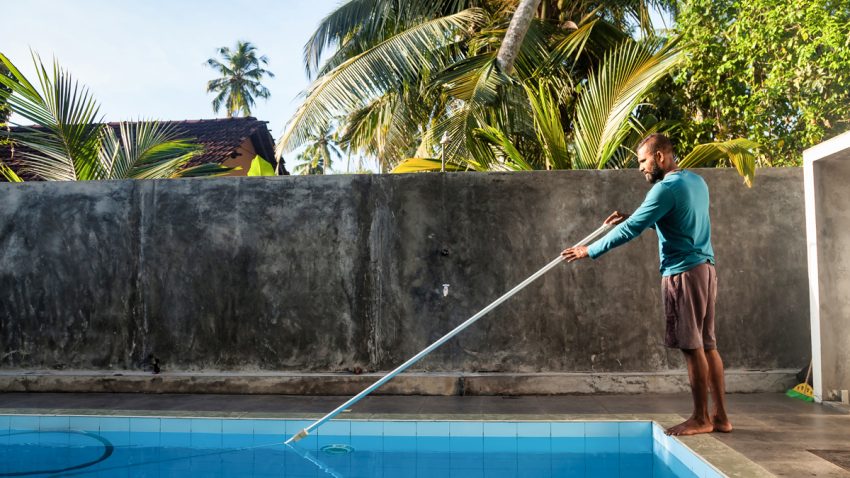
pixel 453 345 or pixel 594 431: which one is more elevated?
pixel 453 345

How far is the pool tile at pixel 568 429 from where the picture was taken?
369cm

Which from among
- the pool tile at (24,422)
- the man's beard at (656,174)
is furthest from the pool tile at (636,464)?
the pool tile at (24,422)

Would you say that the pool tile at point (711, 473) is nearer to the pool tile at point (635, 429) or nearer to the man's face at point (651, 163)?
the pool tile at point (635, 429)

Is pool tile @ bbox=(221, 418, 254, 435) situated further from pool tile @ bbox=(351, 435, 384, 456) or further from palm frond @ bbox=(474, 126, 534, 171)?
palm frond @ bbox=(474, 126, 534, 171)

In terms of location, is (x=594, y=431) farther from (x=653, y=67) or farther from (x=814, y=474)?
(x=653, y=67)

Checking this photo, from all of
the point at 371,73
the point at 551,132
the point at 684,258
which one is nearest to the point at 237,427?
the point at 684,258

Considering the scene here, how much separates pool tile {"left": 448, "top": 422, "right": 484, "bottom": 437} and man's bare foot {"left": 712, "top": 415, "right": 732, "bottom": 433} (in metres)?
1.20

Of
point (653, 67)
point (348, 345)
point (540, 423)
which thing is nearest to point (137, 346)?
point (348, 345)

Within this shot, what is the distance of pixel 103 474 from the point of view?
332 cm

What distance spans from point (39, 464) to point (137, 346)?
1603mm

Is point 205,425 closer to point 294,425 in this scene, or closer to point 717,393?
point 294,425

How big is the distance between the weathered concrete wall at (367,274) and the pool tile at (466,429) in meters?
1.05

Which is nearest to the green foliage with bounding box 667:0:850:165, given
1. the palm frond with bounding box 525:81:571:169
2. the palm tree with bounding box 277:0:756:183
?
the palm tree with bounding box 277:0:756:183

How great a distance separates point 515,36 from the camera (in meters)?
9.84
